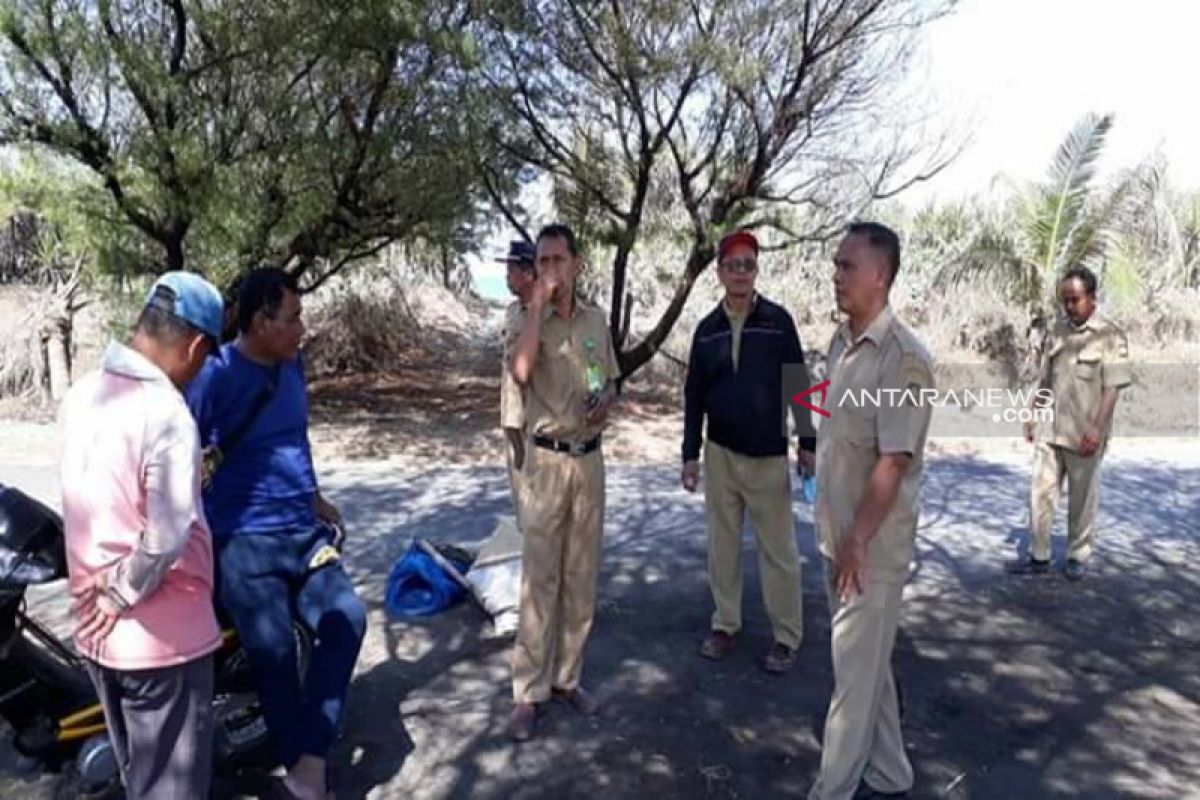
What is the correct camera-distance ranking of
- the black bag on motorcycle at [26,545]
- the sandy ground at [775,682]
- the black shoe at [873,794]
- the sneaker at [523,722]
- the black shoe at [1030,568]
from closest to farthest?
the black bag on motorcycle at [26,545], the black shoe at [873,794], the sandy ground at [775,682], the sneaker at [523,722], the black shoe at [1030,568]

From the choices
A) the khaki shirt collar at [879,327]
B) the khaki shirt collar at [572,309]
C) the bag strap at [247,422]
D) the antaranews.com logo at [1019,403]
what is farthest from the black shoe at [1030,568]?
the bag strap at [247,422]

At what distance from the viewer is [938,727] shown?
351 centimetres

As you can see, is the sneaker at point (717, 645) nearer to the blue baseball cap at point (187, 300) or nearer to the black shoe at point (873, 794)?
the black shoe at point (873, 794)

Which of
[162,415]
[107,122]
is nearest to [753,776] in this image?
[162,415]

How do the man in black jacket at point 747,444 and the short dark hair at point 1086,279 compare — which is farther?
the short dark hair at point 1086,279

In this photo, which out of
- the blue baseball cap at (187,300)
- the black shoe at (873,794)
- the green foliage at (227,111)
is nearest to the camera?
the blue baseball cap at (187,300)

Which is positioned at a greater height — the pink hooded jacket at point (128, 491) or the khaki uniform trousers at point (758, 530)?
the pink hooded jacket at point (128, 491)

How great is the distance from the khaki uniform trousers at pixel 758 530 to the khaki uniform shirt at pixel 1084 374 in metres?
2.11

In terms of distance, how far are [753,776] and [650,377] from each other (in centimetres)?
1031

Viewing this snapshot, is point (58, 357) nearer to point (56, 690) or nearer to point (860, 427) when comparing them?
point (56, 690)

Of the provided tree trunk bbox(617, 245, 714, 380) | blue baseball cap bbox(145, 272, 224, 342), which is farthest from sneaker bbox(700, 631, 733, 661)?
tree trunk bbox(617, 245, 714, 380)

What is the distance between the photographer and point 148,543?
2.10 m

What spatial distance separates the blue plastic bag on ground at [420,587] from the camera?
15.0ft

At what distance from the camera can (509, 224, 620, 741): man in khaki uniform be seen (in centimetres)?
342
